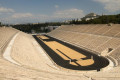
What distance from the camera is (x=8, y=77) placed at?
→ 6805mm

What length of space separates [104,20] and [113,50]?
4202cm

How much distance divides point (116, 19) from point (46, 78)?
6022 cm

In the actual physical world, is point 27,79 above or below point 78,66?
above

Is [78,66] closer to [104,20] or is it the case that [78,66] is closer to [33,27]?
[104,20]

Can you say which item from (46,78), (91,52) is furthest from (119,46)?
(46,78)

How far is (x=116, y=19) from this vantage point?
5975 cm

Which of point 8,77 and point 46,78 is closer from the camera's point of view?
point 8,77

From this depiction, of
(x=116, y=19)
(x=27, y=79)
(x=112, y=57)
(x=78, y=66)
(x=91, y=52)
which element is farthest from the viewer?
(x=116, y=19)

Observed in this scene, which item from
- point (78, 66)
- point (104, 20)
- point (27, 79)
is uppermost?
point (104, 20)

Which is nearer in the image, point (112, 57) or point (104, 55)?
point (112, 57)

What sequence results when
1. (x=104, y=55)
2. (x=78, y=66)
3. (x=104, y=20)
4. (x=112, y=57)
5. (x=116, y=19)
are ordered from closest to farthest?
(x=78, y=66) < (x=112, y=57) < (x=104, y=55) < (x=116, y=19) < (x=104, y=20)

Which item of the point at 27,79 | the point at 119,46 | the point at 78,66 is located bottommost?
the point at 78,66

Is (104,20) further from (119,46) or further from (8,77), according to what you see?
(8,77)

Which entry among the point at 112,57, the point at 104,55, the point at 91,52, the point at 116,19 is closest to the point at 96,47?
the point at 91,52
